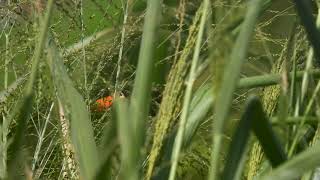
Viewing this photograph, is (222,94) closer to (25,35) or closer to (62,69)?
(62,69)

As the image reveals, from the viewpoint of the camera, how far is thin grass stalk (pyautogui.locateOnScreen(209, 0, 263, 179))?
0.43 metres

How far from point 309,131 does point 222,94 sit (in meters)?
0.59

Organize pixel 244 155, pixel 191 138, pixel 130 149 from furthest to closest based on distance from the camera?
pixel 191 138, pixel 244 155, pixel 130 149

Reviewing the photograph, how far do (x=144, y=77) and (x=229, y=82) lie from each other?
0.08 meters

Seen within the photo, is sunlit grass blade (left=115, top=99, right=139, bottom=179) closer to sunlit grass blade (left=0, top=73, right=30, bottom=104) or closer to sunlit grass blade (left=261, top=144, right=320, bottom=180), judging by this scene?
sunlit grass blade (left=261, top=144, right=320, bottom=180)

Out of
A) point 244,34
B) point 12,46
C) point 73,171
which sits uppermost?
point 12,46

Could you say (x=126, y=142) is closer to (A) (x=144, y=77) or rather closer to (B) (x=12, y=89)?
(A) (x=144, y=77)

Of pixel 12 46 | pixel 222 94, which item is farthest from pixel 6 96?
pixel 222 94

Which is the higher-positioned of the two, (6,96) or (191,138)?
(6,96)

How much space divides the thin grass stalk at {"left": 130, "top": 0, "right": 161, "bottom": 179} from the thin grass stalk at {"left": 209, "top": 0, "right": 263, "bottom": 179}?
5 cm

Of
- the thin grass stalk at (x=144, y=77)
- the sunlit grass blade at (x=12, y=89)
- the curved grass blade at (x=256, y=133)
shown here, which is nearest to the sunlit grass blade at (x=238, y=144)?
the curved grass blade at (x=256, y=133)

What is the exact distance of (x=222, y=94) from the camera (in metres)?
0.43

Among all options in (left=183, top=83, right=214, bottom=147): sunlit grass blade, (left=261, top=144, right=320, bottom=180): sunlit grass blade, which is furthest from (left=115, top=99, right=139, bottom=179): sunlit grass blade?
(left=183, top=83, right=214, bottom=147): sunlit grass blade

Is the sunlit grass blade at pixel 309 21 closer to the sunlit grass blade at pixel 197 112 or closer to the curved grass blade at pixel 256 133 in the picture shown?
the curved grass blade at pixel 256 133
